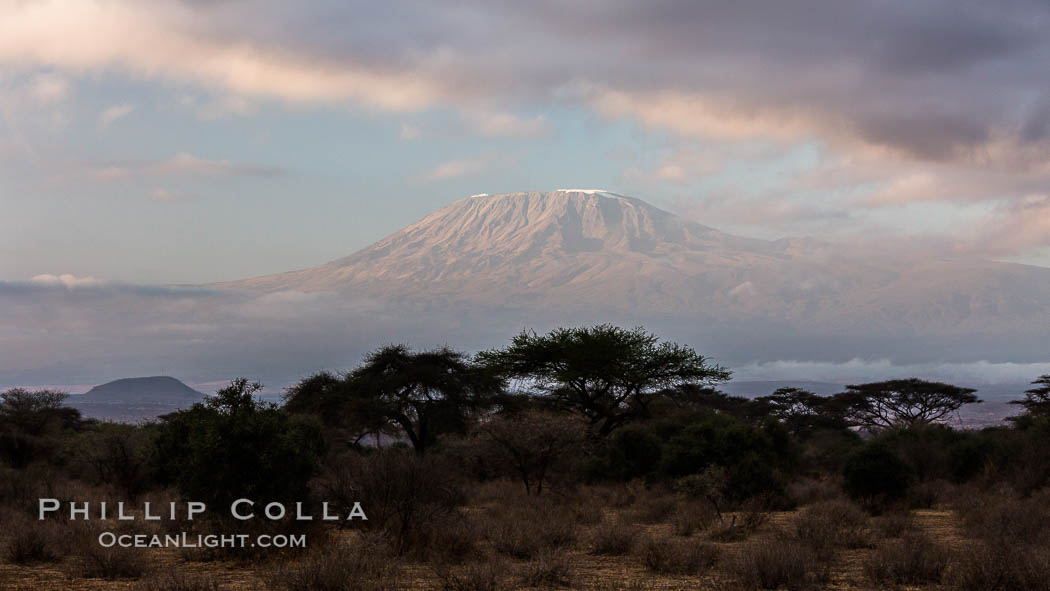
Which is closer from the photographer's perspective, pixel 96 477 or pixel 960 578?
pixel 960 578

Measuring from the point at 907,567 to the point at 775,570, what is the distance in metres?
2.23

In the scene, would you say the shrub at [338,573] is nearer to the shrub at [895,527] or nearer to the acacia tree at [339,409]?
the shrub at [895,527]

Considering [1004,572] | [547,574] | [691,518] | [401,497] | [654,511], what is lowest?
[654,511]

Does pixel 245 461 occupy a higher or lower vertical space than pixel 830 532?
higher

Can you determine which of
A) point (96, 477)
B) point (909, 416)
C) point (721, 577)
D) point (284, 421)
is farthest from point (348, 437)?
point (909, 416)

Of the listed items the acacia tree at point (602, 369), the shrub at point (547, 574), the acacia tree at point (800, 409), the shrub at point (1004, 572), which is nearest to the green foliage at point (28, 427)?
the acacia tree at point (602, 369)

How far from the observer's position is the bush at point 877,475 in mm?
24047

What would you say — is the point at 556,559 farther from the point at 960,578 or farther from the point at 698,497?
the point at 698,497

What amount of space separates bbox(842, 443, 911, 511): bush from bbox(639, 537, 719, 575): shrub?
10.5 m

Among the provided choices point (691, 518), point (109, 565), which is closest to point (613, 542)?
point (691, 518)

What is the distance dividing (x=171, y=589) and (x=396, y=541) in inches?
194

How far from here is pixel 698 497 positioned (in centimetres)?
2342

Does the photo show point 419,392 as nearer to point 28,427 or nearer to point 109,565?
point 28,427

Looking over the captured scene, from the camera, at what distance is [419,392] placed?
133ft
